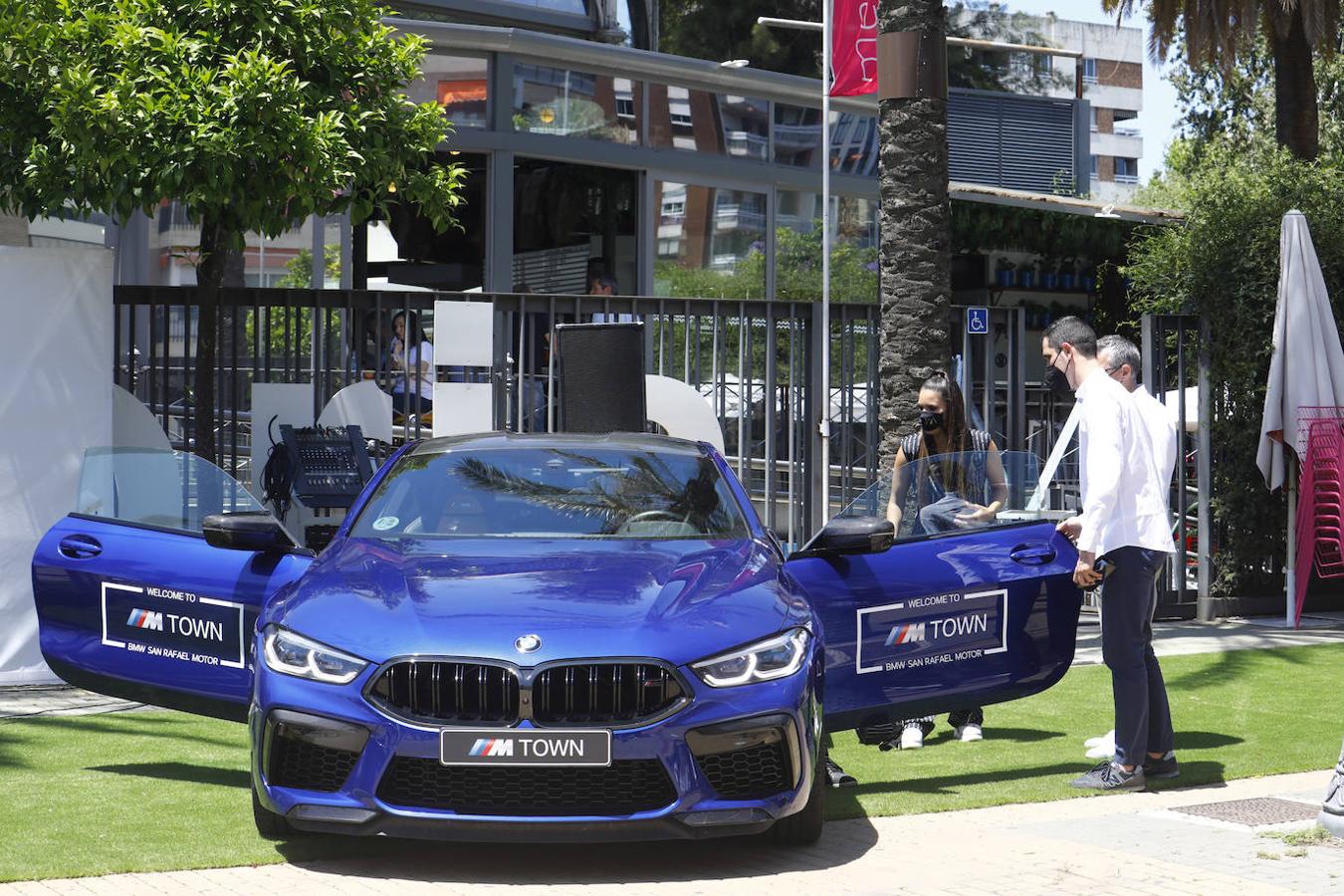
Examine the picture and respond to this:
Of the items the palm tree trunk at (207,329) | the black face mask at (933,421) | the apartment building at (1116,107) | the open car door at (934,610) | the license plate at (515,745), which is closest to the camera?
the license plate at (515,745)

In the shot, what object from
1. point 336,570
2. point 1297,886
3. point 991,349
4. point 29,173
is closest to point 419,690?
point 336,570

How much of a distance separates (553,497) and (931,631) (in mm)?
1557

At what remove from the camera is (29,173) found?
1054 cm

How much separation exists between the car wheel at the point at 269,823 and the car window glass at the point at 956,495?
2.59 meters

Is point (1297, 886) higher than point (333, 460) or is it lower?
lower

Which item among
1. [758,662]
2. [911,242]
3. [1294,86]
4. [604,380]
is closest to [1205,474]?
[911,242]

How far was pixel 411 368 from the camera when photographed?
40.8 ft

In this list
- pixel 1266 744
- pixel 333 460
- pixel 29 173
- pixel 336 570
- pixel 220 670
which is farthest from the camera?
pixel 333 460

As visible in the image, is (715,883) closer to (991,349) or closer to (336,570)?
(336,570)

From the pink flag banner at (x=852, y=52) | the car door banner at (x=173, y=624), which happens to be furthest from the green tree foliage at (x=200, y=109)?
the pink flag banner at (x=852, y=52)

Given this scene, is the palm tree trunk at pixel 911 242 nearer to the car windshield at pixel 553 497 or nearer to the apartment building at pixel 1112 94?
the car windshield at pixel 553 497

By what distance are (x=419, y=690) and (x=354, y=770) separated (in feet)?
1.05

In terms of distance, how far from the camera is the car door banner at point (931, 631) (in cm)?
682

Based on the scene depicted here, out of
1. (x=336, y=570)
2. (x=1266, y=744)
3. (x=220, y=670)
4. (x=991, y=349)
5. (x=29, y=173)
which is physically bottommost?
(x=1266, y=744)
